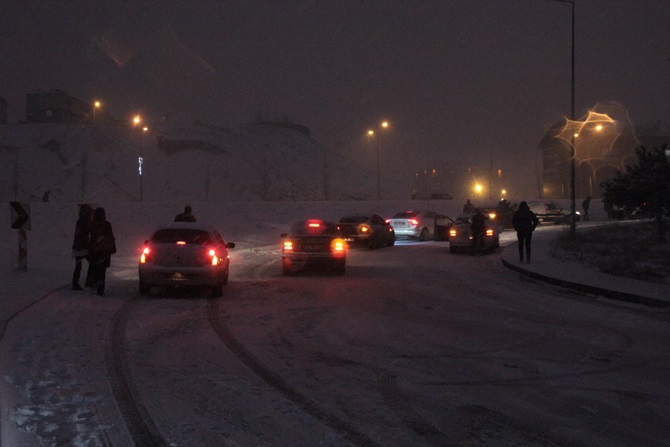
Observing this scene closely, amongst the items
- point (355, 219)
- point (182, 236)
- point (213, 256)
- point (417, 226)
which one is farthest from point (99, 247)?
point (417, 226)

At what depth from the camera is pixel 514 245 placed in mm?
27078

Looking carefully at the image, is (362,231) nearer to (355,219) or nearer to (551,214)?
(355,219)

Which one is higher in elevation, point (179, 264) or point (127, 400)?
point (179, 264)

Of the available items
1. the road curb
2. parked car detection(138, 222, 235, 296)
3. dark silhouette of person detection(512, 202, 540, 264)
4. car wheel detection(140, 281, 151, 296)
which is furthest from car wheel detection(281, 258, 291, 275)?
dark silhouette of person detection(512, 202, 540, 264)

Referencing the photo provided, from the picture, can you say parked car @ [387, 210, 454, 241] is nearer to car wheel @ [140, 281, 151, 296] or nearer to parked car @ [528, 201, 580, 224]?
parked car @ [528, 201, 580, 224]

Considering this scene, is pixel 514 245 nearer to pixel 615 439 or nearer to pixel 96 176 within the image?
Result: pixel 615 439

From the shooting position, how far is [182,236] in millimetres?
13336

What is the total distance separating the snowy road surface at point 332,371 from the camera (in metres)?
4.86

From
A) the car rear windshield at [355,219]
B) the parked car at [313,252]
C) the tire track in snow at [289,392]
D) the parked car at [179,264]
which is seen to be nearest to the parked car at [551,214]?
the car rear windshield at [355,219]

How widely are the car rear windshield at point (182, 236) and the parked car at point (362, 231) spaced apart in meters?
13.6

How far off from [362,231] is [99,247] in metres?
14.9

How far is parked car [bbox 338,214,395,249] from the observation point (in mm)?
26906

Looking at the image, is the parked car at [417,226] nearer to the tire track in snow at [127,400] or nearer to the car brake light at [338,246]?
the car brake light at [338,246]

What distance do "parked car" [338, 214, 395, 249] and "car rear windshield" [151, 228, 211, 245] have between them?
44.6ft
